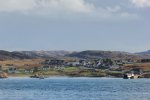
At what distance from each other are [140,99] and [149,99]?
75.0 inches

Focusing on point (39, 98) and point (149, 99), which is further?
point (39, 98)

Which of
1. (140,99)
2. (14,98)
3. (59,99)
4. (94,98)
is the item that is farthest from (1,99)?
(140,99)

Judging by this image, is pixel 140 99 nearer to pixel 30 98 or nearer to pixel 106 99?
pixel 106 99

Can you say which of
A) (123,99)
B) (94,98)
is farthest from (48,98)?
(123,99)

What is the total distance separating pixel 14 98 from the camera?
112 meters

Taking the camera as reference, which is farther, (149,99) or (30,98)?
(30,98)

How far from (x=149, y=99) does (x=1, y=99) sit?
30.2m

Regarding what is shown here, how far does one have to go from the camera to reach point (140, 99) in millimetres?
106062

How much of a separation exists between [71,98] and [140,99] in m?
14.9

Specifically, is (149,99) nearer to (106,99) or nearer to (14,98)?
(106,99)

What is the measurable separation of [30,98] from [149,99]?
25434 millimetres

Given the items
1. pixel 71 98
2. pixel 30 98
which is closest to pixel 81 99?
pixel 71 98

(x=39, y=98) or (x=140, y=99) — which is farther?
(x=39, y=98)

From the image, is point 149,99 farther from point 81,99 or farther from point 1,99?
point 1,99
